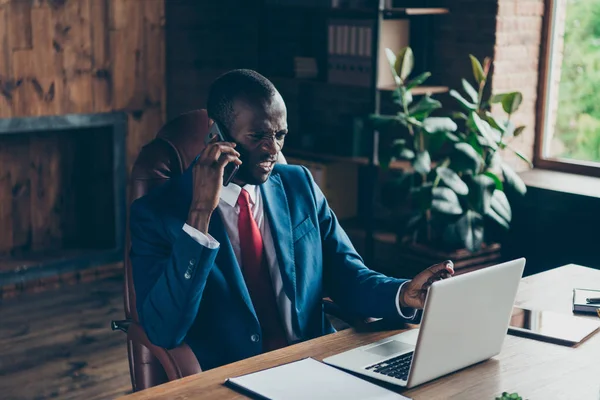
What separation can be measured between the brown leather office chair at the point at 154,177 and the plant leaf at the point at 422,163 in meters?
1.79

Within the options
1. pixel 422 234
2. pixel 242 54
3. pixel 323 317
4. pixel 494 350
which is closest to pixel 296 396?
pixel 494 350

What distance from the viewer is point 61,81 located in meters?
4.81

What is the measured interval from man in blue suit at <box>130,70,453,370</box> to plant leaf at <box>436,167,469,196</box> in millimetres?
1825

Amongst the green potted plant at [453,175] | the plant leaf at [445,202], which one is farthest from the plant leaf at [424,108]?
the plant leaf at [445,202]

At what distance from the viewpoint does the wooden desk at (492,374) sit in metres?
1.69

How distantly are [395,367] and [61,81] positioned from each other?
3.49 m

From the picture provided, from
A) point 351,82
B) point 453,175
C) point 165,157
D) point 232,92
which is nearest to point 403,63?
point 351,82

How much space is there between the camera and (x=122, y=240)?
516cm

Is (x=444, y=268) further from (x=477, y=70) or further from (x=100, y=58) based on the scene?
(x=100, y=58)

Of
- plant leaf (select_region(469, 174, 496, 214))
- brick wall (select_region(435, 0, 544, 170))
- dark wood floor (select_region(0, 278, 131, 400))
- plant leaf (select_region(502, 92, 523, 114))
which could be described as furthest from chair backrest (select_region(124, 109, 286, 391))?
brick wall (select_region(435, 0, 544, 170))

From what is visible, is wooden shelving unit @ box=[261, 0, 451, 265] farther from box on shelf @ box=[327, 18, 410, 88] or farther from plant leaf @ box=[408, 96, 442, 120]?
plant leaf @ box=[408, 96, 442, 120]

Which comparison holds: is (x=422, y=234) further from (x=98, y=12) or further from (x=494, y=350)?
(x=494, y=350)

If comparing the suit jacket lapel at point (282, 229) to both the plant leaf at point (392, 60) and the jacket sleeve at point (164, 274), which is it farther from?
the plant leaf at point (392, 60)

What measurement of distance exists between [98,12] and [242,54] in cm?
101
